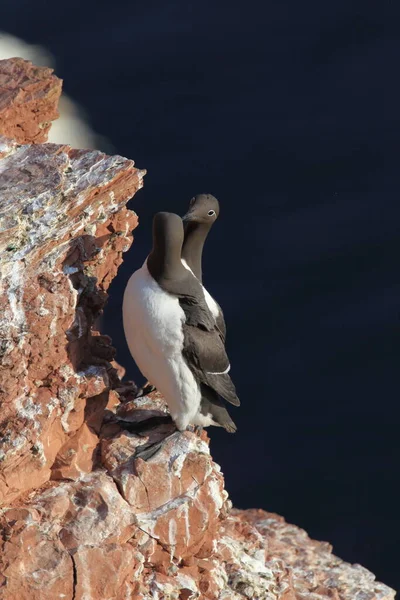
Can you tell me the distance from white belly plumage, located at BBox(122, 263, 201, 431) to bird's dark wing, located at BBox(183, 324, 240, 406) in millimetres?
62

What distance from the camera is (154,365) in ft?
28.3

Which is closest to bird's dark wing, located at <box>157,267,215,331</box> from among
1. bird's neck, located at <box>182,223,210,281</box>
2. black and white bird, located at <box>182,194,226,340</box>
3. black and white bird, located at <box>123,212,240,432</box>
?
black and white bird, located at <box>123,212,240,432</box>

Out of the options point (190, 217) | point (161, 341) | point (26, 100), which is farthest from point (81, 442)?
point (26, 100)

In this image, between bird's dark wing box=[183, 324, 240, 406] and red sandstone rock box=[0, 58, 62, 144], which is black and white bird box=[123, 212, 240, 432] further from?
red sandstone rock box=[0, 58, 62, 144]

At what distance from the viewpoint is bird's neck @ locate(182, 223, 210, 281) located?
938 cm

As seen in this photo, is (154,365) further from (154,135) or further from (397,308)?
(154,135)

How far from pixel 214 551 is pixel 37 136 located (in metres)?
4.14

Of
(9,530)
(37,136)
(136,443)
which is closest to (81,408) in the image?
(136,443)

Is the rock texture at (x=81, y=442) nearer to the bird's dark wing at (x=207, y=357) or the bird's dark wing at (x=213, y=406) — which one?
the bird's dark wing at (x=213, y=406)

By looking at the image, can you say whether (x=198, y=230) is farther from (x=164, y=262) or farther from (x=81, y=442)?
(x=81, y=442)

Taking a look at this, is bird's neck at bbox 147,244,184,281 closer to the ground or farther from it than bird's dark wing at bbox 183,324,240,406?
farther from it

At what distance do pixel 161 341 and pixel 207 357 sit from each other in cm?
42

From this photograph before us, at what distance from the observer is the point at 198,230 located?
937cm

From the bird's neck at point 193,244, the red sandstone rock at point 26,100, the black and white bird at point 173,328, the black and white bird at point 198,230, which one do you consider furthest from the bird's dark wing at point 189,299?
the red sandstone rock at point 26,100
